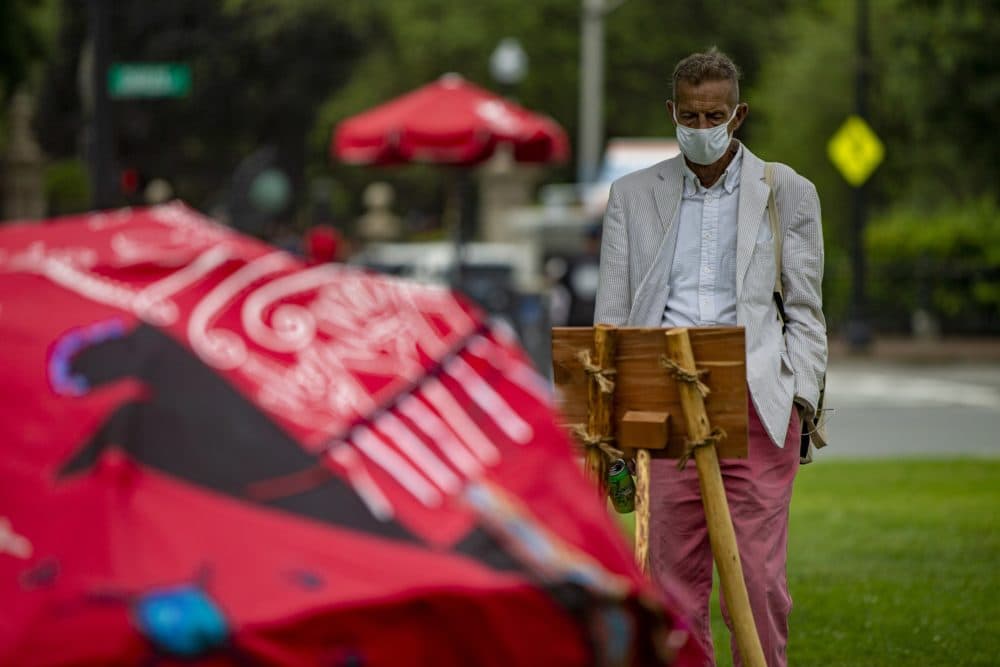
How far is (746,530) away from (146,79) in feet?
30.1

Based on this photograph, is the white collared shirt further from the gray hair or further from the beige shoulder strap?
the gray hair

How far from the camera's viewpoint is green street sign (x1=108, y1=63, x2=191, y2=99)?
13.1 meters

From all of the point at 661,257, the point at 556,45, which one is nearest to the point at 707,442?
the point at 661,257

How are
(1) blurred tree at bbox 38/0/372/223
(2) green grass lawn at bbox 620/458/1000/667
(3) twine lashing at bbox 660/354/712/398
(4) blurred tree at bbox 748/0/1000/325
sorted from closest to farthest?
1. (3) twine lashing at bbox 660/354/712/398
2. (2) green grass lawn at bbox 620/458/1000/667
3. (4) blurred tree at bbox 748/0/1000/325
4. (1) blurred tree at bbox 38/0/372/223

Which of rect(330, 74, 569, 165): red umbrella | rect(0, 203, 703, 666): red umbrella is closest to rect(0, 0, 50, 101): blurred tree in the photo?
rect(330, 74, 569, 165): red umbrella

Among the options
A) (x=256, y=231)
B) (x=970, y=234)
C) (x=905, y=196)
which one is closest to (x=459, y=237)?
(x=256, y=231)

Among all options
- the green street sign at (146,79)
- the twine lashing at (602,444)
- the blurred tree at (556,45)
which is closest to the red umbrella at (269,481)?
the twine lashing at (602,444)

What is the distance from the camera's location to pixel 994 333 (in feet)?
99.1

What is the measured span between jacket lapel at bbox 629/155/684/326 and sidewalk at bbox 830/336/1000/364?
73.2 ft

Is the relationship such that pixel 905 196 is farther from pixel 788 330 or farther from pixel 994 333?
pixel 788 330

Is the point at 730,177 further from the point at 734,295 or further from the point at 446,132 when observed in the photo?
the point at 446,132

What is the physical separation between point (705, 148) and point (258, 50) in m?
51.3

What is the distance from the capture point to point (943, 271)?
29.7 m

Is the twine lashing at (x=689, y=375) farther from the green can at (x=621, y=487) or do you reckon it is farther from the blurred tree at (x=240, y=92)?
the blurred tree at (x=240, y=92)
